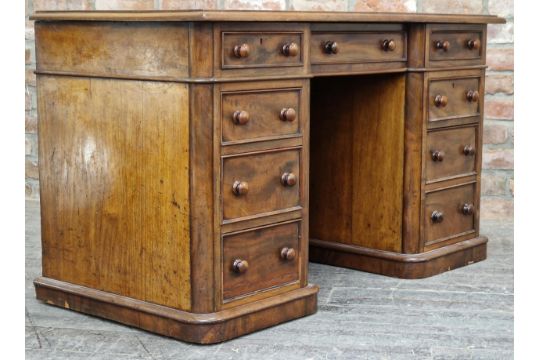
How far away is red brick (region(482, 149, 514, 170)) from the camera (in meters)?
4.01

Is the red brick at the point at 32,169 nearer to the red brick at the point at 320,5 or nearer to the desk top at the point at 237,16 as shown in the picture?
the red brick at the point at 320,5

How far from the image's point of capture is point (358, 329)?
2.43 m

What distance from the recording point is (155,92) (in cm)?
223

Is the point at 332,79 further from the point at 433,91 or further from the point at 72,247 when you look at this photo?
the point at 72,247

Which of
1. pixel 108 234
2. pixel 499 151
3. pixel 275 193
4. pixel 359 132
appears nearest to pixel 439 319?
pixel 275 193

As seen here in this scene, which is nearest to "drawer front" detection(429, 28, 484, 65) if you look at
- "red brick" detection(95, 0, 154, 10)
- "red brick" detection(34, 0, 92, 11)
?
"red brick" detection(95, 0, 154, 10)

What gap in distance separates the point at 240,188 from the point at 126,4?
7.79ft

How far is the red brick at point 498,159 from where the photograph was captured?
4012 mm

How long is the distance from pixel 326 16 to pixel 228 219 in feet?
2.37

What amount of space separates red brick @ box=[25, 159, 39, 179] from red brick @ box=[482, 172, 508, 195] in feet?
8.13

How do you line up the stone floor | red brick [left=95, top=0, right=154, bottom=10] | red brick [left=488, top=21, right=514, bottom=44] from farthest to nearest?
red brick [left=95, top=0, right=154, bottom=10] < red brick [left=488, top=21, right=514, bottom=44] < the stone floor

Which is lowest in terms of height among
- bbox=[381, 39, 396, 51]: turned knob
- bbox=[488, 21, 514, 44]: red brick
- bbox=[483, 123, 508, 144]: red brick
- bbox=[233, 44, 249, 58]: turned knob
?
bbox=[483, 123, 508, 144]: red brick

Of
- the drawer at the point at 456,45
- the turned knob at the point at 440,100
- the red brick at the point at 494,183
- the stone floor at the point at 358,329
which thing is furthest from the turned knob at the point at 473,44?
the red brick at the point at 494,183

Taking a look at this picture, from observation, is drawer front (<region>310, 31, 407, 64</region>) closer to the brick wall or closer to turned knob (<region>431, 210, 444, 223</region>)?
turned knob (<region>431, 210, 444, 223</region>)
